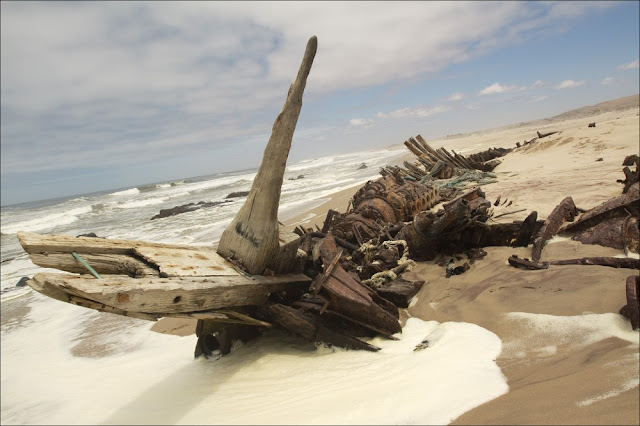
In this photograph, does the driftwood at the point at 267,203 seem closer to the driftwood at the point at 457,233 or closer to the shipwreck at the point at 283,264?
the shipwreck at the point at 283,264

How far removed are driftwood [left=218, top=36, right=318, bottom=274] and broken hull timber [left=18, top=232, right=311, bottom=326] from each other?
0.62ft

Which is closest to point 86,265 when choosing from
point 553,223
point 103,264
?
point 103,264

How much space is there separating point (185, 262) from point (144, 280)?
0.52 meters

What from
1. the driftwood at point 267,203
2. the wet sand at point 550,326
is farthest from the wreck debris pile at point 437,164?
the driftwood at point 267,203

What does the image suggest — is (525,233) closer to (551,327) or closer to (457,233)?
(457,233)

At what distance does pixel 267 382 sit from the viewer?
331 cm

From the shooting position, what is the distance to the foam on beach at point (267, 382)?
8.29 ft

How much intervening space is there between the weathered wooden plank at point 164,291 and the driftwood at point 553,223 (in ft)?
11.9

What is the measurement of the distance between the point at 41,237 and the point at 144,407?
6.04 ft

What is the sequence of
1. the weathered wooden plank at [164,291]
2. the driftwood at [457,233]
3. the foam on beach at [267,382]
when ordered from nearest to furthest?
the weathered wooden plank at [164,291] < the foam on beach at [267,382] < the driftwood at [457,233]

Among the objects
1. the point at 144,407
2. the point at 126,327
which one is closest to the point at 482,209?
the point at 144,407

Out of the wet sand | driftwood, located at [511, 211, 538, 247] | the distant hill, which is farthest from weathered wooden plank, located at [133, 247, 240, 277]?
the distant hill

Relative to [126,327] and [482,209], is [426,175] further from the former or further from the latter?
[126,327]

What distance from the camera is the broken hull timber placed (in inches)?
93.7
